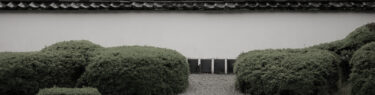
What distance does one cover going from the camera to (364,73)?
8.86 m

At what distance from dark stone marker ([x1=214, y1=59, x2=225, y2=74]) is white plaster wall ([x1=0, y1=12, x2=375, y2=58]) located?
17cm

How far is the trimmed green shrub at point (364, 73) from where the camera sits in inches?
342

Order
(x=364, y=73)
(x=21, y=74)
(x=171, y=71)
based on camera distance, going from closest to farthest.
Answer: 1. (x=364, y=73)
2. (x=21, y=74)
3. (x=171, y=71)

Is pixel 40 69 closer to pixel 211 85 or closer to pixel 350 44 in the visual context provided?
pixel 211 85

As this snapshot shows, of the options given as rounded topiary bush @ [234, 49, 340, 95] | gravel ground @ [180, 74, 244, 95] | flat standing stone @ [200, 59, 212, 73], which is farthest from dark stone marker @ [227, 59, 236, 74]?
rounded topiary bush @ [234, 49, 340, 95]

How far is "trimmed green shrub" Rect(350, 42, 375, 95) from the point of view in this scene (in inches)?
342

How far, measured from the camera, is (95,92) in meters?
8.75

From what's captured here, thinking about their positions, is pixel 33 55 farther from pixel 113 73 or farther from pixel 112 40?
pixel 112 40

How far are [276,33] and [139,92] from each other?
522 centimetres

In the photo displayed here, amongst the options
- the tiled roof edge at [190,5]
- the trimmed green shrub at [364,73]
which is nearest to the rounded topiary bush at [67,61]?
the tiled roof edge at [190,5]

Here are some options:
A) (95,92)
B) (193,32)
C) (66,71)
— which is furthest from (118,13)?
(95,92)

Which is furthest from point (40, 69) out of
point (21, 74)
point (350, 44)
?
point (350, 44)

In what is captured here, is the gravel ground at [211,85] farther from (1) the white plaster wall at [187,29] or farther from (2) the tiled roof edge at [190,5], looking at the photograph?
(2) the tiled roof edge at [190,5]

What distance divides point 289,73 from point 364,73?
1.52 metres
